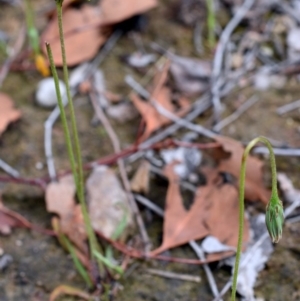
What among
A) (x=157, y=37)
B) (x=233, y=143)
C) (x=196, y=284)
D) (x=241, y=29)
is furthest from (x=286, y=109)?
(x=196, y=284)

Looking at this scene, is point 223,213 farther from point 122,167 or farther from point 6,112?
point 6,112

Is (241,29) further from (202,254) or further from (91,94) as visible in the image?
(202,254)

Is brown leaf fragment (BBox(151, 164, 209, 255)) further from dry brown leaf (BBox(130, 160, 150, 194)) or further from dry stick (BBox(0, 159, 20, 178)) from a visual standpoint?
dry stick (BBox(0, 159, 20, 178))

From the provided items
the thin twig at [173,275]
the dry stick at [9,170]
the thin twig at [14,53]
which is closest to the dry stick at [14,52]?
the thin twig at [14,53]

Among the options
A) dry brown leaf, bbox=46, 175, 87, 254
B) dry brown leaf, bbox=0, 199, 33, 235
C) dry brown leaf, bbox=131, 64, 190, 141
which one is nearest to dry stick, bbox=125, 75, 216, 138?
dry brown leaf, bbox=131, 64, 190, 141

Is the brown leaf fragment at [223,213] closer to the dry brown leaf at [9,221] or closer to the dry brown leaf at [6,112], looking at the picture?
the dry brown leaf at [9,221]
